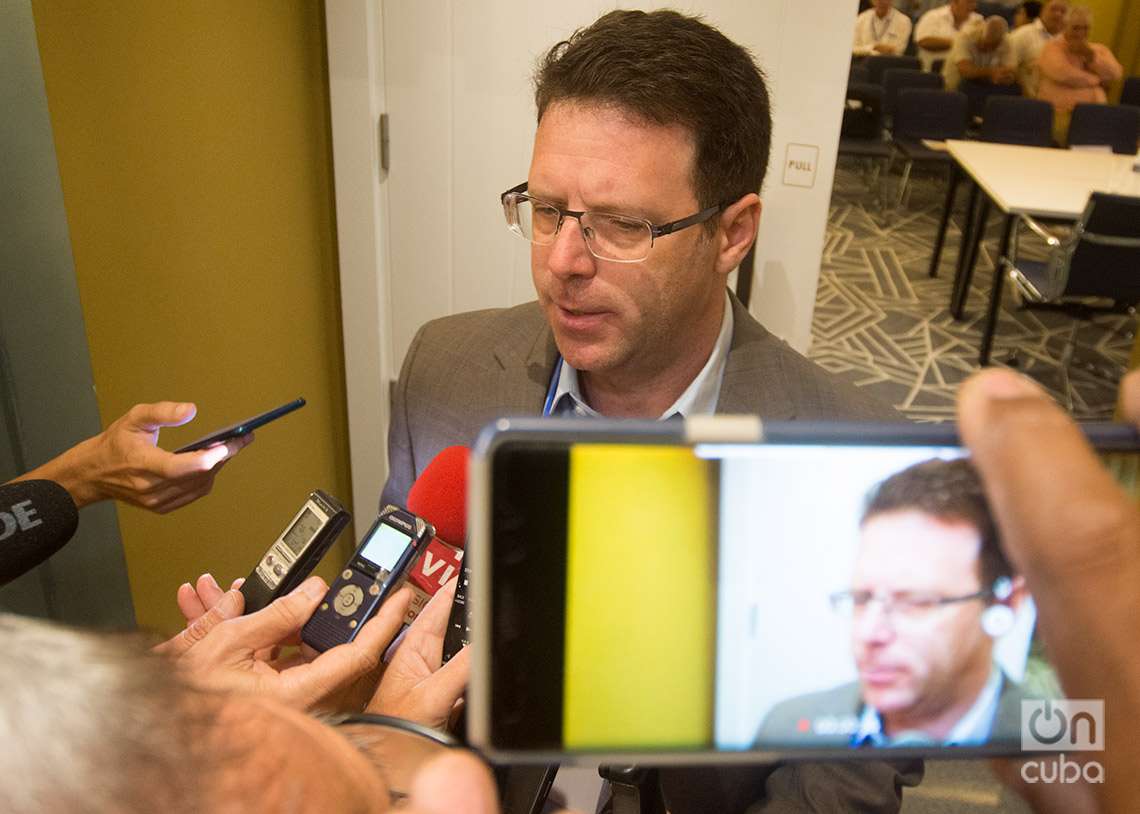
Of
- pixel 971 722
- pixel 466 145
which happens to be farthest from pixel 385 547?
pixel 466 145

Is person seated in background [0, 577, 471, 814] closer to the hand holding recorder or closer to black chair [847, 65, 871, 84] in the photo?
the hand holding recorder

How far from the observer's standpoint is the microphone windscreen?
1254mm

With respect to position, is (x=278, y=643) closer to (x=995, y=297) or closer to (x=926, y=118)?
(x=995, y=297)

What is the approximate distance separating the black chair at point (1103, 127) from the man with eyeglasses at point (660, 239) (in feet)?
19.5

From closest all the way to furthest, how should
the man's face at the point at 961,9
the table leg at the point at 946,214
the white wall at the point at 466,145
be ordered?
the white wall at the point at 466,145, the table leg at the point at 946,214, the man's face at the point at 961,9

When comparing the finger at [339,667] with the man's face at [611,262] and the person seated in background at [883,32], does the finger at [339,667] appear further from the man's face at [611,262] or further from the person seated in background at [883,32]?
the person seated in background at [883,32]

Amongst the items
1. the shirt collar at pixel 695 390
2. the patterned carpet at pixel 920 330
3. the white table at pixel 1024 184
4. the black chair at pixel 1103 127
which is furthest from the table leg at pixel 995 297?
the shirt collar at pixel 695 390

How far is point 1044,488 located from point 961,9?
9154 mm

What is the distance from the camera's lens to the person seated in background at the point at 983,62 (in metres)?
7.84

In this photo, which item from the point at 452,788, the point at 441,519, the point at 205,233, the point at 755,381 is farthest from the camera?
the point at 205,233

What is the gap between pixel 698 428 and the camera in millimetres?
582

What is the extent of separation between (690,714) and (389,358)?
7.01 ft

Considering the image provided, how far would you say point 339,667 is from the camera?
2.79 feet

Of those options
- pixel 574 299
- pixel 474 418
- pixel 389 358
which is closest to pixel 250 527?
pixel 389 358
